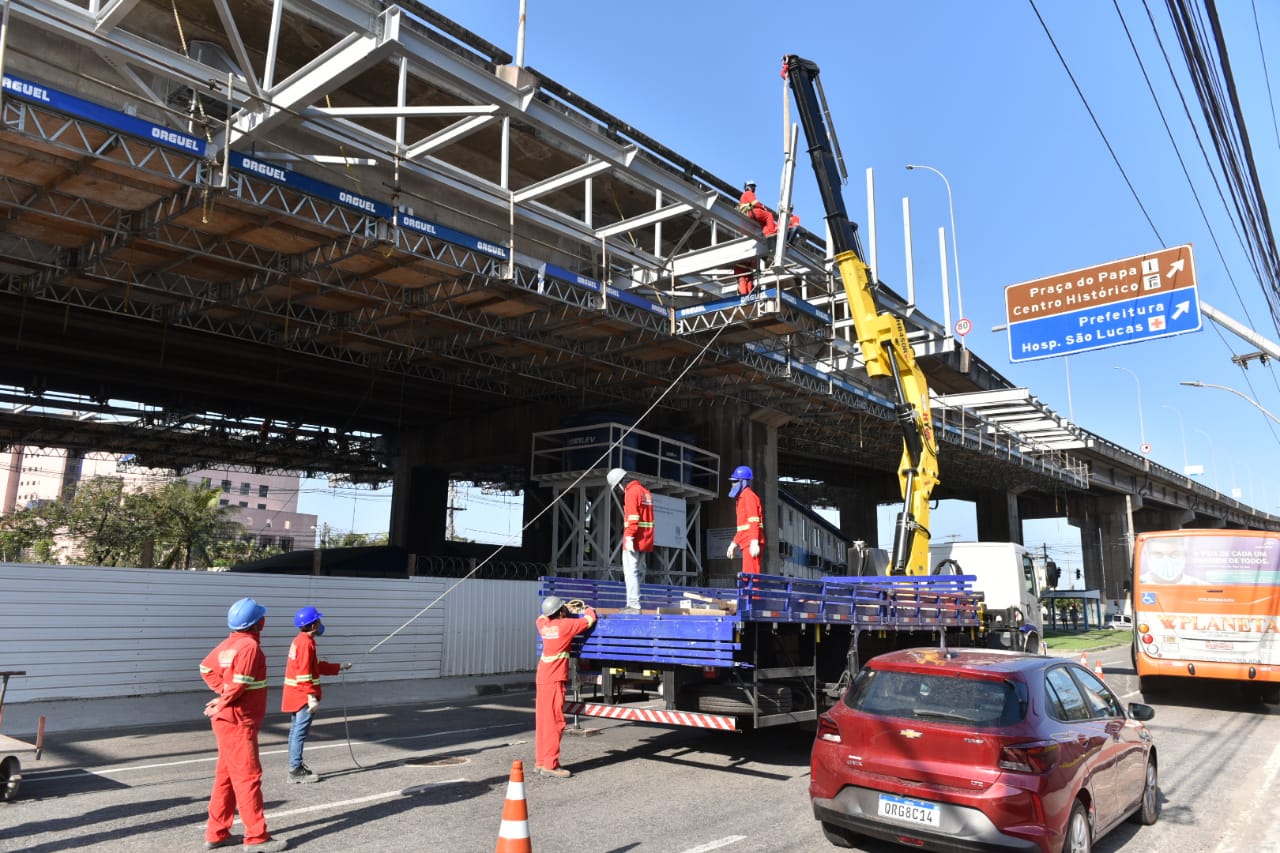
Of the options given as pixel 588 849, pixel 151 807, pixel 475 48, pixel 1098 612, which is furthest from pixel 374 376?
pixel 1098 612

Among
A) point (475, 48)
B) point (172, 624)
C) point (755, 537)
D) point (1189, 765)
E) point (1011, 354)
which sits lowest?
point (1189, 765)

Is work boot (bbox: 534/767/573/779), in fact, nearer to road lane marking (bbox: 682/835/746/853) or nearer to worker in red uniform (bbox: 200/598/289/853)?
road lane marking (bbox: 682/835/746/853)

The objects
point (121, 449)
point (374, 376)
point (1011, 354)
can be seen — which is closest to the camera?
point (1011, 354)

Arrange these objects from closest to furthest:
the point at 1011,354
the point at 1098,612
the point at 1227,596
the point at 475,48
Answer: the point at 475,48 → the point at 1227,596 → the point at 1011,354 → the point at 1098,612

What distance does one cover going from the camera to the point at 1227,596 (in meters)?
14.7

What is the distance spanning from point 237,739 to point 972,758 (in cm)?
481

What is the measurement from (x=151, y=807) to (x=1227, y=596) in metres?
16.0

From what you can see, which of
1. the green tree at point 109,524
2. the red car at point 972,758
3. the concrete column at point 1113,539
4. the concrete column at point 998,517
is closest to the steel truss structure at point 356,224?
the red car at point 972,758

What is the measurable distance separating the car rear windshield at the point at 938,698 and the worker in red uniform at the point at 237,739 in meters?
4.17

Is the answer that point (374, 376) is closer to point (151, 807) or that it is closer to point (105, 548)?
point (151, 807)

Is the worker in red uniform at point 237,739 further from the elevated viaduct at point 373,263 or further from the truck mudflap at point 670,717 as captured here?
the elevated viaduct at point 373,263

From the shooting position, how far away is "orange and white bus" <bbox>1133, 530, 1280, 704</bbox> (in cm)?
1430

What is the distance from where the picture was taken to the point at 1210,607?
1484cm

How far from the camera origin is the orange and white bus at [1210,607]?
14.3 metres
